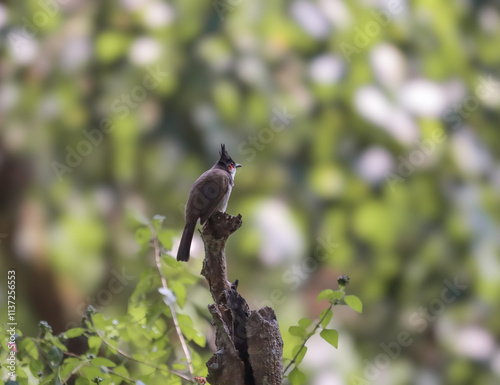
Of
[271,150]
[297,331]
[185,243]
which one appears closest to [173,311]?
[185,243]

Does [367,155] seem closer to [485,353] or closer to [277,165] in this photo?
[277,165]

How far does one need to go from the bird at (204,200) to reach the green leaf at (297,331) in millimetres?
325

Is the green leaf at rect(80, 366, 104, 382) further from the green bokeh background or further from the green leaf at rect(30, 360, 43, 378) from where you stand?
the green bokeh background

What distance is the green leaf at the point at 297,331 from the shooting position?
1329 millimetres

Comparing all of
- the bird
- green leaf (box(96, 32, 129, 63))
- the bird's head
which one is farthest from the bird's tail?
green leaf (box(96, 32, 129, 63))

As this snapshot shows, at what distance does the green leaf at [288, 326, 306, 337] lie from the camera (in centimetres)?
133

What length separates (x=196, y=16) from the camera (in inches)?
113

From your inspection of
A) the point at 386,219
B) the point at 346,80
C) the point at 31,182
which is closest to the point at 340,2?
the point at 346,80

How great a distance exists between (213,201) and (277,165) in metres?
1.31

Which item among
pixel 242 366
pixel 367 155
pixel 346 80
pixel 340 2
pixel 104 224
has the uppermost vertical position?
pixel 340 2

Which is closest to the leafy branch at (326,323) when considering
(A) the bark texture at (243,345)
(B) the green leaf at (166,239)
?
(A) the bark texture at (243,345)

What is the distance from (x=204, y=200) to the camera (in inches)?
60.6

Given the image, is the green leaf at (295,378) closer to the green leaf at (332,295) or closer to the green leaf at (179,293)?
the green leaf at (332,295)

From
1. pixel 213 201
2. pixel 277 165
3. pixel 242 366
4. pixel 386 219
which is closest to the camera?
pixel 242 366
